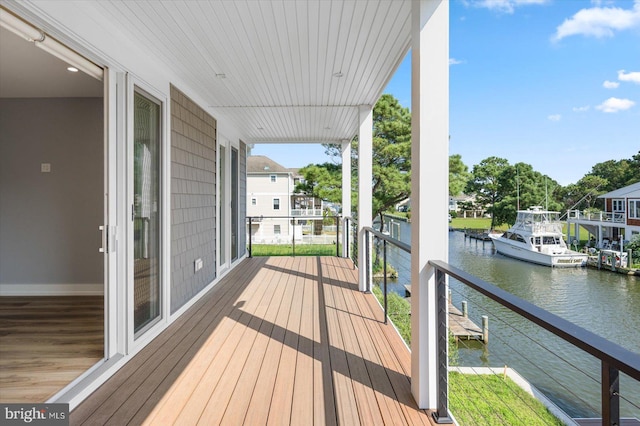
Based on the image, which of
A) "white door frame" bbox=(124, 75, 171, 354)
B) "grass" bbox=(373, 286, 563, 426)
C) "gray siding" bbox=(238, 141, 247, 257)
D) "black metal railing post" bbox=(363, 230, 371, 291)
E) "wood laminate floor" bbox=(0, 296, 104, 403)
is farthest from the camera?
"gray siding" bbox=(238, 141, 247, 257)

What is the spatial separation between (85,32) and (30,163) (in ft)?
9.05

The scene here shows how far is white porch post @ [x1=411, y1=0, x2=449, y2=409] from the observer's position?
182 cm

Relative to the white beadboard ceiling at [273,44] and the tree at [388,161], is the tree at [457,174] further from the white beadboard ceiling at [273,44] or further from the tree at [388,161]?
the white beadboard ceiling at [273,44]

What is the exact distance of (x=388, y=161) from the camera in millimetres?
13281

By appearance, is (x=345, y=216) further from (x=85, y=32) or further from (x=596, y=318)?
(x=85, y=32)

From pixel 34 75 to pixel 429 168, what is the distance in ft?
11.6

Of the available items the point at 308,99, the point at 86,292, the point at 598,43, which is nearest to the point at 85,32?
the point at 308,99

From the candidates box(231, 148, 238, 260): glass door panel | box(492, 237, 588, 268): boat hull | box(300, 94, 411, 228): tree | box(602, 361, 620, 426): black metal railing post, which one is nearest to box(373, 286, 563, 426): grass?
box(492, 237, 588, 268): boat hull

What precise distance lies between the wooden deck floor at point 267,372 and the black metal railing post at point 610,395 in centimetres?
114

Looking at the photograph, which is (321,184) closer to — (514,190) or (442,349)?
(514,190)

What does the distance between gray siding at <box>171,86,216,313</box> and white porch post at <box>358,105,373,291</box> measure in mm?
1884

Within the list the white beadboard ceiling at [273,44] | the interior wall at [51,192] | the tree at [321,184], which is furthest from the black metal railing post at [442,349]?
the tree at [321,184]

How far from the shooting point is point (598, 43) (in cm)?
465
